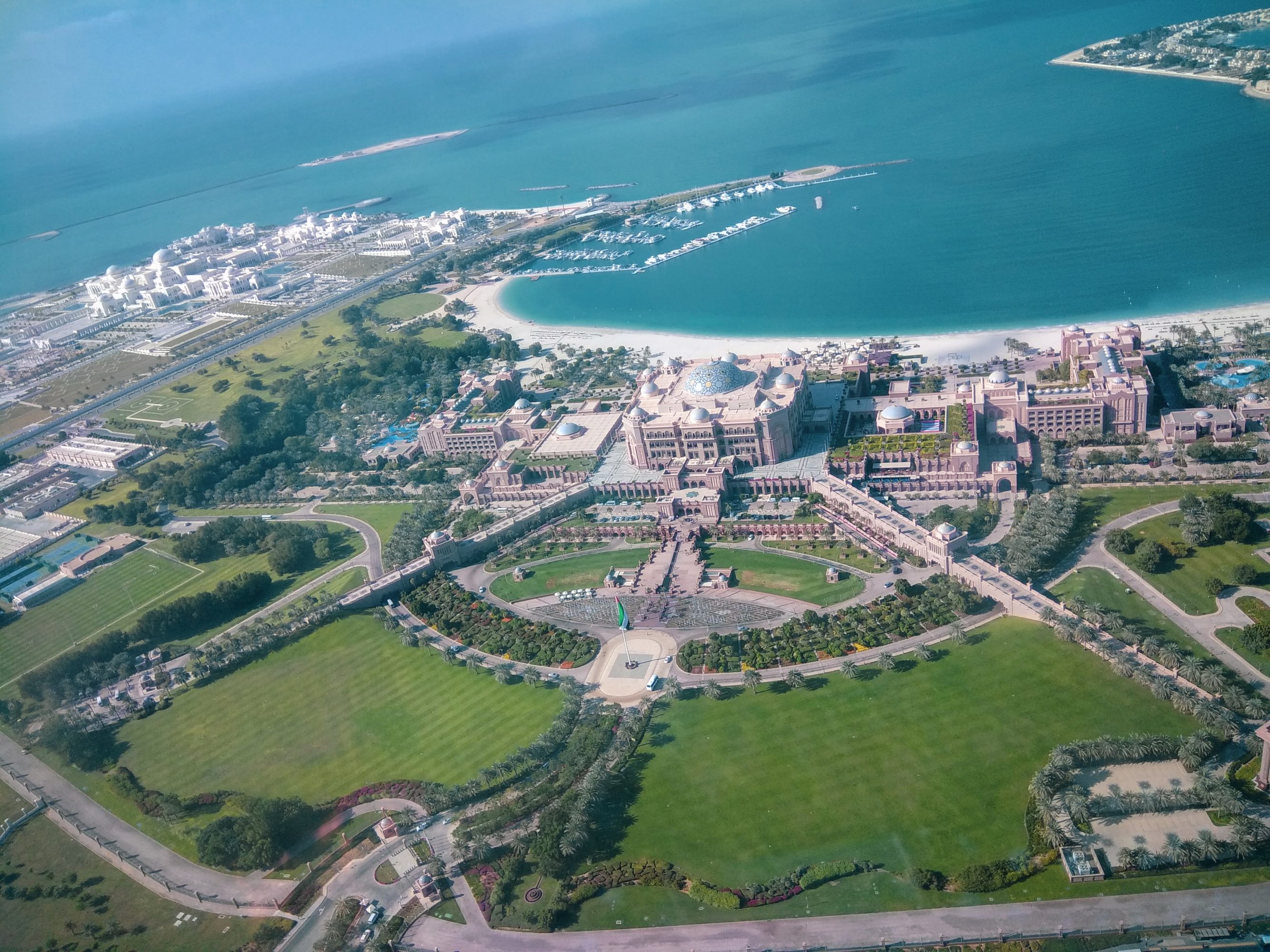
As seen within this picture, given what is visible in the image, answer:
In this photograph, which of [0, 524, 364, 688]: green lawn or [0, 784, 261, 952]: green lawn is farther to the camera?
[0, 524, 364, 688]: green lawn

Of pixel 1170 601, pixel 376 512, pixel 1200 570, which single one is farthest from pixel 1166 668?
pixel 376 512

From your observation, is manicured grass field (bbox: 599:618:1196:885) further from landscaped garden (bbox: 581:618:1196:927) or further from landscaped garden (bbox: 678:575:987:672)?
landscaped garden (bbox: 678:575:987:672)

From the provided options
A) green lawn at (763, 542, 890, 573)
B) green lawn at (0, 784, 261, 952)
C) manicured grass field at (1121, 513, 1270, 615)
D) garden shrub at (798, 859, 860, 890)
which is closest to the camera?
garden shrub at (798, 859, 860, 890)

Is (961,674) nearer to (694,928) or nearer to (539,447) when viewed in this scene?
(694,928)

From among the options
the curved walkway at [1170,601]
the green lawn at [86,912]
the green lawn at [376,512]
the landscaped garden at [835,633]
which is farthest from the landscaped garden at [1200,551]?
the green lawn at [376,512]

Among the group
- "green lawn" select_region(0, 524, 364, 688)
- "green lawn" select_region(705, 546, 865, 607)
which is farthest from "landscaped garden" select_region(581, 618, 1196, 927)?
"green lawn" select_region(0, 524, 364, 688)

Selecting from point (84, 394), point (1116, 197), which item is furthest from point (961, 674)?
point (84, 394)

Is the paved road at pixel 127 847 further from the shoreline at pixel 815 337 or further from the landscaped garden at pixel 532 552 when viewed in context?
the shoreline at pixel 815 337
